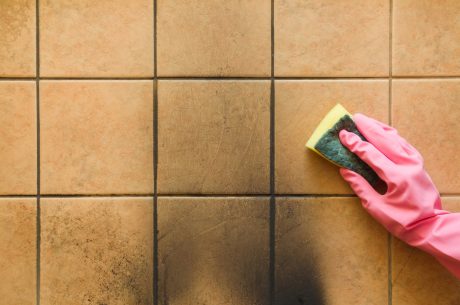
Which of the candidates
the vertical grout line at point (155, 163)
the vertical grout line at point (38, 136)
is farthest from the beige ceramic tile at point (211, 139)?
the vertical grout line at point (38, 136)

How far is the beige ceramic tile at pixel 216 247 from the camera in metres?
1.64

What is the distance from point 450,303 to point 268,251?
0.78 m

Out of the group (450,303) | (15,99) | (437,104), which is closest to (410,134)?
(437,104)

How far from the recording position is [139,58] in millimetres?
1637

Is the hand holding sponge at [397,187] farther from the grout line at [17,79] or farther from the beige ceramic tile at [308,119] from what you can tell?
the grout line at [17,79]

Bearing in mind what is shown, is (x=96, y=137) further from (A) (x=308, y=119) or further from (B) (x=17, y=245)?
(A) (x=308, y=119)

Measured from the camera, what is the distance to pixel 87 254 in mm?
1651

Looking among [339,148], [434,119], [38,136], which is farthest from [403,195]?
[38,136]

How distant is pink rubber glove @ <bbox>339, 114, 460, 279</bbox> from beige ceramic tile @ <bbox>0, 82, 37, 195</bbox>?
50.5 inches

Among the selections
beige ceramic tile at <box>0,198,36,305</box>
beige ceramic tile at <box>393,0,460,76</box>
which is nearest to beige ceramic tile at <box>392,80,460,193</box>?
beige ceramic tile at <box>393,0,460,76</box>

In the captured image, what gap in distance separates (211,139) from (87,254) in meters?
0.71

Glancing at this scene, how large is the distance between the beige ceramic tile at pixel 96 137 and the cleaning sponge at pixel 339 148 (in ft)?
2.31

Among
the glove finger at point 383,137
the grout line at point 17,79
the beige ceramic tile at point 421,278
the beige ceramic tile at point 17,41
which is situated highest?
the beige ceramic tile at point 17,41

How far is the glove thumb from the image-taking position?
1.55 m
